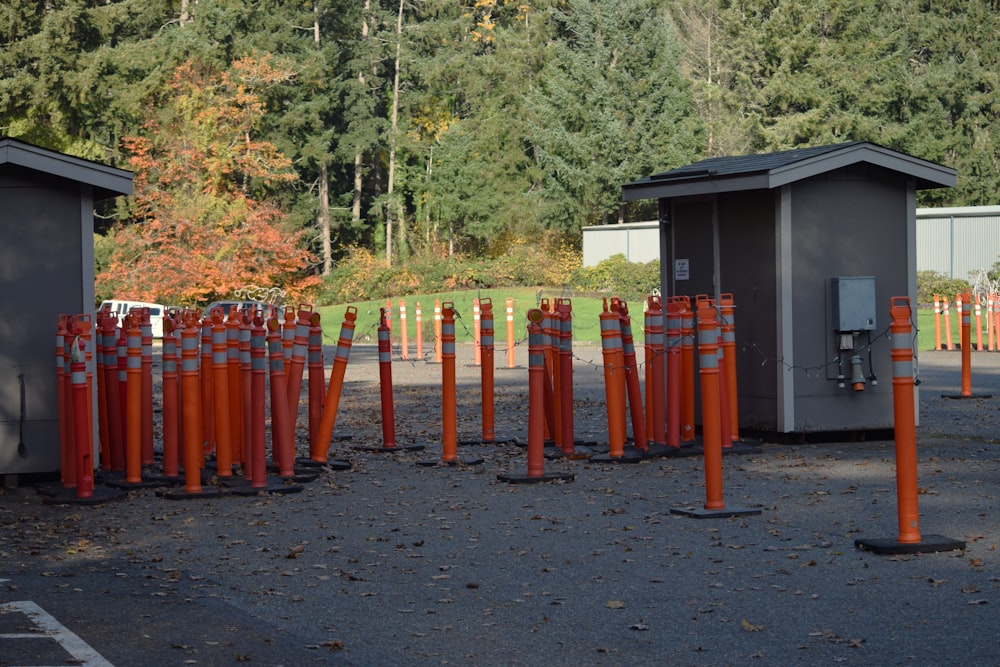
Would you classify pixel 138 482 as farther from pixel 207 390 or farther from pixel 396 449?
pixel 396 449

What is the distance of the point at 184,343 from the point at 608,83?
61897 millimetres

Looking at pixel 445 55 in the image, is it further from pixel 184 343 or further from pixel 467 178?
pixel 184 343

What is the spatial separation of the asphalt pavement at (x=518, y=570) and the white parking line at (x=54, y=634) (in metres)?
0.02

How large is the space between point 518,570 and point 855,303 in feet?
24.8

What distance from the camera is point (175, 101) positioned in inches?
2438

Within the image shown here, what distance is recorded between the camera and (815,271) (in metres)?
15.5

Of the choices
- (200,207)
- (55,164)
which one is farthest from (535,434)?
(200,207)

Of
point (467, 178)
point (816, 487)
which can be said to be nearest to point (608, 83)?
point (467, 178)

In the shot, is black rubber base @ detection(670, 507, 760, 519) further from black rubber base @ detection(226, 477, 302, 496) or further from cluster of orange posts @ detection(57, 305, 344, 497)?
cluster of orange posts @ detection(57, 305, 344, 497)

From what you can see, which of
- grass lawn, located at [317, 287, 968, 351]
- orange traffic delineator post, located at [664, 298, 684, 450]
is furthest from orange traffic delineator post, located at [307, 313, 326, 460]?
grass lawn, located at [317, 287, 968, 351]

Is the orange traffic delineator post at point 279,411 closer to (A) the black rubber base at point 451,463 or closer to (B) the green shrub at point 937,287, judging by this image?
(A) the black rubber base at point 451,463

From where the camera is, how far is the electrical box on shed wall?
15320mm

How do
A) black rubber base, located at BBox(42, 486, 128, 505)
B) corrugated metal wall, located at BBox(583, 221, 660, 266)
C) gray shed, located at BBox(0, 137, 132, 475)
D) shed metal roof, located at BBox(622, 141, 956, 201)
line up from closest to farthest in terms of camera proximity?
black rubber base, located at BBox(42, 486, 128, 505) < gray shed, located at BBox(0, 137, 132, 475) < shed metal roof, located at BBox(622, 141, 956, 201) < corrugated metal wall, located at BBox(583, 221, 660, 266)

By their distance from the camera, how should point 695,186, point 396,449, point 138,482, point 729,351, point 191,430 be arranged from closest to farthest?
point 191,430, point 138,482, point 729,351, point 396,449, point 695,186
